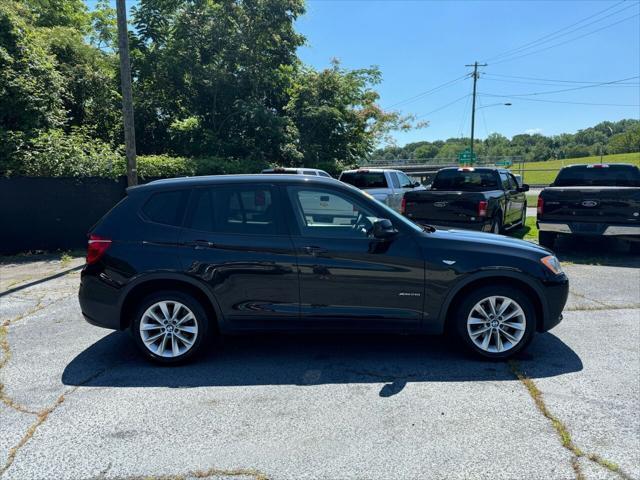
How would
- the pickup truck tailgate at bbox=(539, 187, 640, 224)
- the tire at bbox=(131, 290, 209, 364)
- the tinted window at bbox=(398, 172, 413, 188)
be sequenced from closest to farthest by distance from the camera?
the tire at bbox=(131, 290, 209, 364)
the pickup truck tailgate at bbox=(539, 187, 640, 224)
the tinted window at bbox=(398, 172, 413, 188)

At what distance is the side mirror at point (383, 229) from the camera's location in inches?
158

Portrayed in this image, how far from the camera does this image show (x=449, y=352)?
4449 mm

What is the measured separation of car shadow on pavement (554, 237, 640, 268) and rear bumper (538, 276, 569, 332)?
197 inches

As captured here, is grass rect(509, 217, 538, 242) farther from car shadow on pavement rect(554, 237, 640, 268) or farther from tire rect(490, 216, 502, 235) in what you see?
tire rect(490, 216, 502, 235)

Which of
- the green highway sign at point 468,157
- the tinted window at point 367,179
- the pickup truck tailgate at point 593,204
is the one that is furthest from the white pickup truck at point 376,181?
the green highway sign at point 468,157

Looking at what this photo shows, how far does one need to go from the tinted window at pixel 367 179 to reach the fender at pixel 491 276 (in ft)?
26.7

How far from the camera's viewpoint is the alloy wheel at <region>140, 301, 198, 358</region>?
414cm

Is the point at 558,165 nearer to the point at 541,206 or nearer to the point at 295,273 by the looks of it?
the point at 541,206

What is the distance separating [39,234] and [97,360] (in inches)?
268

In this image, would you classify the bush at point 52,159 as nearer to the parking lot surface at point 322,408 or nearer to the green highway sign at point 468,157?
the parking lot surface at point 322,408

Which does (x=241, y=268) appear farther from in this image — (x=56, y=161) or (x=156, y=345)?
(x=56, y=161)

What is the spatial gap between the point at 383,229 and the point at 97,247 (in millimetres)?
2649

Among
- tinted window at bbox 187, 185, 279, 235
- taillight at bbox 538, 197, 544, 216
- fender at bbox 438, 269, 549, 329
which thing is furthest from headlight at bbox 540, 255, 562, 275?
taillight at bbox 538, 197, 544, 216

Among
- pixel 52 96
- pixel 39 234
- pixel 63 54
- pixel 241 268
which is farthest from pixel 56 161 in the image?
pixel 241 268
